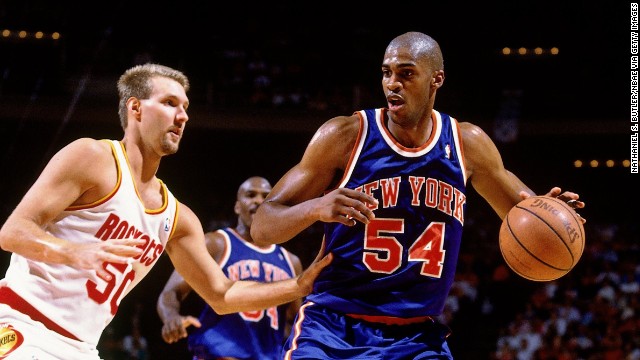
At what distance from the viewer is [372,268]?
10.3 ft

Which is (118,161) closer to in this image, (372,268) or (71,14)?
(372,268)

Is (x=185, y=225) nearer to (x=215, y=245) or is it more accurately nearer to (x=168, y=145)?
(x=168, y=145)

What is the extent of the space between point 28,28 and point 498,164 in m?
15.4

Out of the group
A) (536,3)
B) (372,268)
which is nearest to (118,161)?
(372,268)

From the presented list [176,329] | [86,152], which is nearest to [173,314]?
[176,329]

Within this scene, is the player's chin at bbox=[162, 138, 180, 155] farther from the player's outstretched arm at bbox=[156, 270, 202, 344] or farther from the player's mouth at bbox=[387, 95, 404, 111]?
the player's outstretched arm at bbox=[156, 270, 202, 344]

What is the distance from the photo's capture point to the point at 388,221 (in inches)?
126

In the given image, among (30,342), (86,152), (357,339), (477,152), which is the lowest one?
(357,339)

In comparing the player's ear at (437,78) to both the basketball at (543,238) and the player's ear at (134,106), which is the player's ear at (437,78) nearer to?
the basketball at (543,238)

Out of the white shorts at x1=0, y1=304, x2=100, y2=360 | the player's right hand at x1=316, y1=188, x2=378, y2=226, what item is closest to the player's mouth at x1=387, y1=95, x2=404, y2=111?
the player's right hand at x1=316, y1=188, x2=378, y2=226

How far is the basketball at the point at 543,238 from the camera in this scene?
3211 millimetres

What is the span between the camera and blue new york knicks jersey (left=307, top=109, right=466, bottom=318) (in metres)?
3.15

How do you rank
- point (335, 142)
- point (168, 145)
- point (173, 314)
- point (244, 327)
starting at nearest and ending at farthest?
point (335, 142)
point (168, 145)
point (173, 314)
point (244, 327)

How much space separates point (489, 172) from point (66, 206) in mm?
1891
